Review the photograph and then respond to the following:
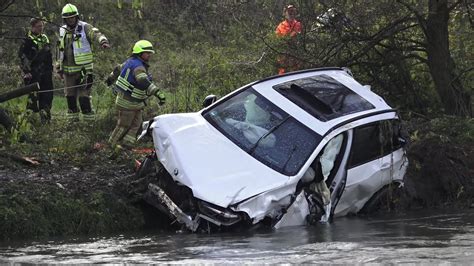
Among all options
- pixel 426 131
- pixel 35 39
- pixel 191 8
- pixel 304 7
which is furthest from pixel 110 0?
pixel 426 131

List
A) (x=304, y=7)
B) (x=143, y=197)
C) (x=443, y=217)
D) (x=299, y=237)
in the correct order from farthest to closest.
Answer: (x=304, y=7) → (x=443, y=217) → (x=143, y=197) → (x=299, y=237)

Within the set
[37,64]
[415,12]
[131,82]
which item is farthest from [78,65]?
[415,12]

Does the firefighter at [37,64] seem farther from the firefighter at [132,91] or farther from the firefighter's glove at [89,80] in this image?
the firefighter at [132,91]

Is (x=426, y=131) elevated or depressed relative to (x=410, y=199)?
elevated

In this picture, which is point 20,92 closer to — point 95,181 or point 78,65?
point 95,181

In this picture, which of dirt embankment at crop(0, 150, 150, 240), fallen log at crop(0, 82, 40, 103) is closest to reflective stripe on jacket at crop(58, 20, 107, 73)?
dirt embankment at crop(0, 150, 150, 240)

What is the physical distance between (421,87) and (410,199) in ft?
13.4

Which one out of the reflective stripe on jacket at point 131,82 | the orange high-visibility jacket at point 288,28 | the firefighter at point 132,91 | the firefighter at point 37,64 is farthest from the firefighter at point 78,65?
the orange high-visibility jacket at point 288,28

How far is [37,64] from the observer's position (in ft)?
47.0

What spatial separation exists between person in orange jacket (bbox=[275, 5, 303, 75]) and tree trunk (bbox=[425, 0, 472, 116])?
2157mm

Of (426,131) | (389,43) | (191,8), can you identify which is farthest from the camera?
(191,8)

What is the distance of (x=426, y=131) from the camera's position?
40.7 feet

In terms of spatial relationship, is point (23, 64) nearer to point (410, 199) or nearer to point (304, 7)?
point (304, 7)

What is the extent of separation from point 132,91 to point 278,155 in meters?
3.87
